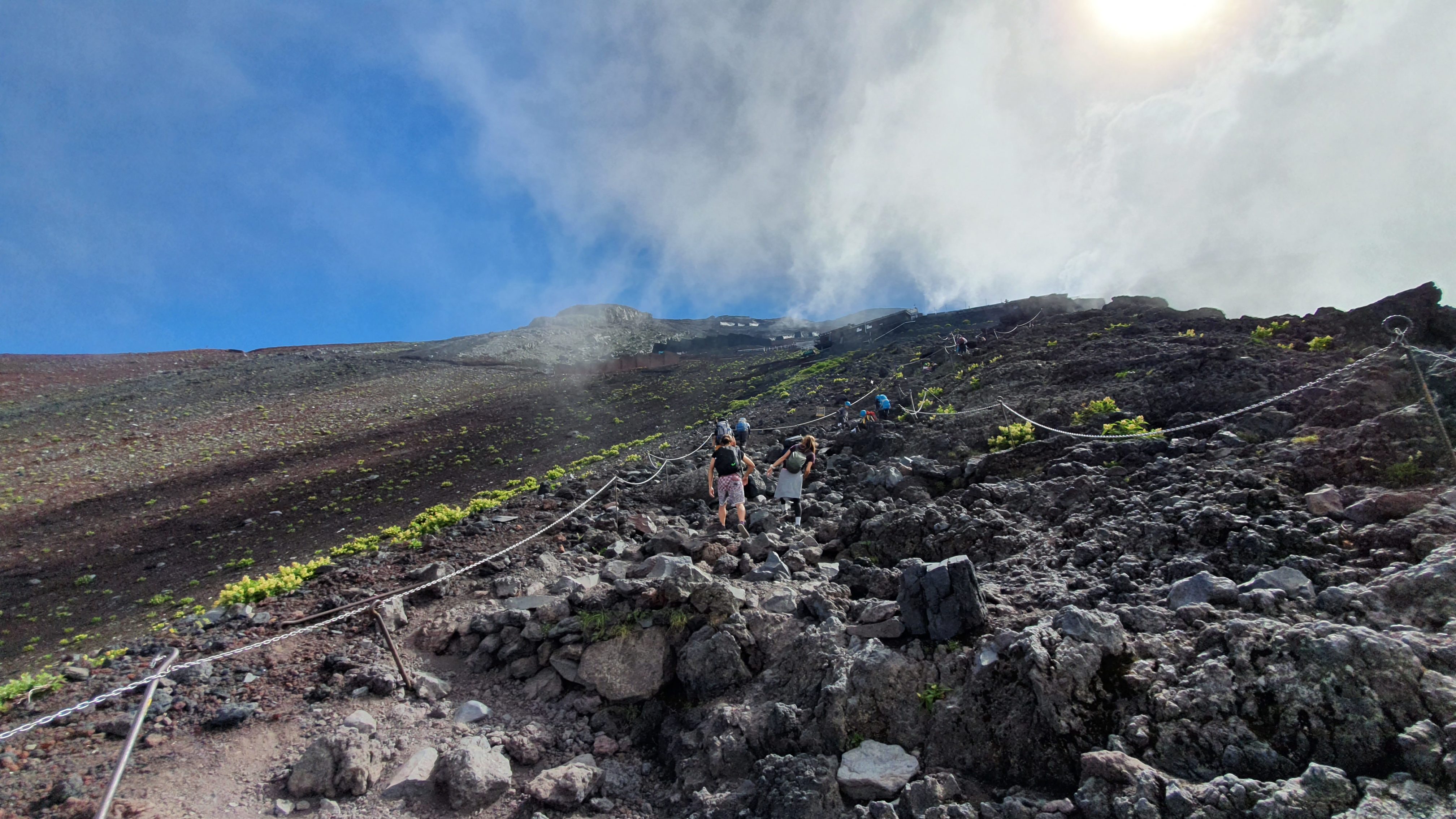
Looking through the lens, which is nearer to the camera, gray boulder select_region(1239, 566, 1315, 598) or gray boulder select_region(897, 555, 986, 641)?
gray boulder select_region(1239, 566, 1315, 598)

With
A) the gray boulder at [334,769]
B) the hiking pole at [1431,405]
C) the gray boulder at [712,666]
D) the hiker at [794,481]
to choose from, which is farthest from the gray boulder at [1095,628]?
the gray boulder at [334,769]

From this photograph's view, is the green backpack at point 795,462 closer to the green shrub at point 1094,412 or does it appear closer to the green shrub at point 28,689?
the green shrub at point 1094,412

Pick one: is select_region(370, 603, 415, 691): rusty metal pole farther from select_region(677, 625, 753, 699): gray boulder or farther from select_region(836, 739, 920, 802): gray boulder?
select_region(836, 739, 920, 802): gray boulder

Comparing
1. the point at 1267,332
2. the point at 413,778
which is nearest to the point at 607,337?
the point at 1267,332

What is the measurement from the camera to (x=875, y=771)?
4.37 meters

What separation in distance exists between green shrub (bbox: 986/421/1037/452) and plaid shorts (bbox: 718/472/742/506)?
13.6ft

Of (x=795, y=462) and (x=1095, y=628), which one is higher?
(x=795, y=462)

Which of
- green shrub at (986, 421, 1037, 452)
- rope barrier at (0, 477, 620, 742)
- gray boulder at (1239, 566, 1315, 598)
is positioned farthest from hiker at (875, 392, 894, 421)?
gray boulder at (1239, 566, 1315, 598)

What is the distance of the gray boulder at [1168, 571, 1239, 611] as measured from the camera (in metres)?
A: 4.52

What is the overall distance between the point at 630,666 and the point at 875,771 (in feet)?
8.73

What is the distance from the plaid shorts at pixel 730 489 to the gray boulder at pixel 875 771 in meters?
5.04

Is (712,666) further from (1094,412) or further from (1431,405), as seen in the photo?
(1094,412)

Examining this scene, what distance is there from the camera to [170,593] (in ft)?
36.1

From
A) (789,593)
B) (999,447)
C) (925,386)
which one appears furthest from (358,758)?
(925,386)
